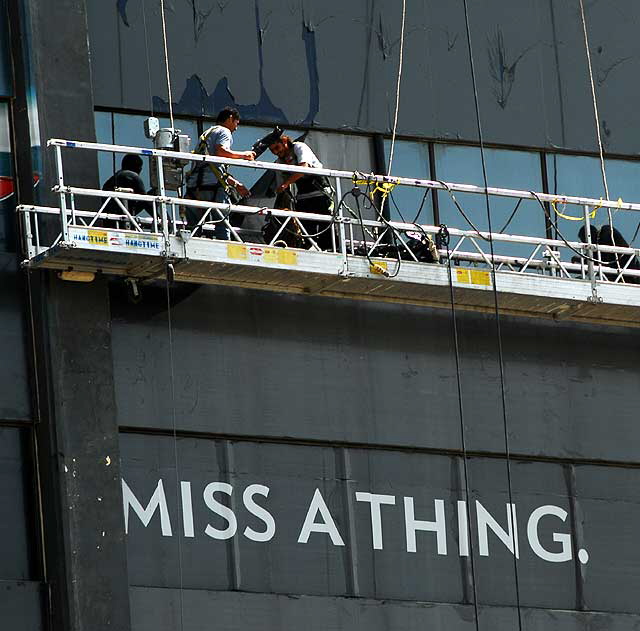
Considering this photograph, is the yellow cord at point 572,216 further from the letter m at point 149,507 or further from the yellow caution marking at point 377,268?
the letter m at point 149,507

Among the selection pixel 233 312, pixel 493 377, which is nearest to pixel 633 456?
pixel 493 377

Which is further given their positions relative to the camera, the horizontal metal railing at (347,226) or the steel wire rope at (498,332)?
the steel wire rope at (498,332)

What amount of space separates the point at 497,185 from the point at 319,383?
4.19 metres

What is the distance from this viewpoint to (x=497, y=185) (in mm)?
26516

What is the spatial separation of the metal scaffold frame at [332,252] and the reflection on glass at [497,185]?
369 mm

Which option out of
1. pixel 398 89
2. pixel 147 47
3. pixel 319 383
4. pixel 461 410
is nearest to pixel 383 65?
pixel 398 89

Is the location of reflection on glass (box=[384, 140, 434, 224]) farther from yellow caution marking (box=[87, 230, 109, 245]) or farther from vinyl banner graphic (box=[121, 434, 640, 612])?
yellow caution marking (box=[87, 230, 109, 245])

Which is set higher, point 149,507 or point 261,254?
point 261,254

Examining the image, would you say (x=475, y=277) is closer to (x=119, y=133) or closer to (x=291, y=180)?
(x=291, y=180)

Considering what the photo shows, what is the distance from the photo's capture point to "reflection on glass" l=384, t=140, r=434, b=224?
25.8 meters

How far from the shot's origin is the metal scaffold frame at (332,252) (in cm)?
2223

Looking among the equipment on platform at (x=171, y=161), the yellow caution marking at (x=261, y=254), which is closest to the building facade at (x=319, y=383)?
the equipment on platform at (x=171, y=161)

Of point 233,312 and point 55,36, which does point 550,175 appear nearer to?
point 233,312

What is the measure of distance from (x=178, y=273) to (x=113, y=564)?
3386 mm
